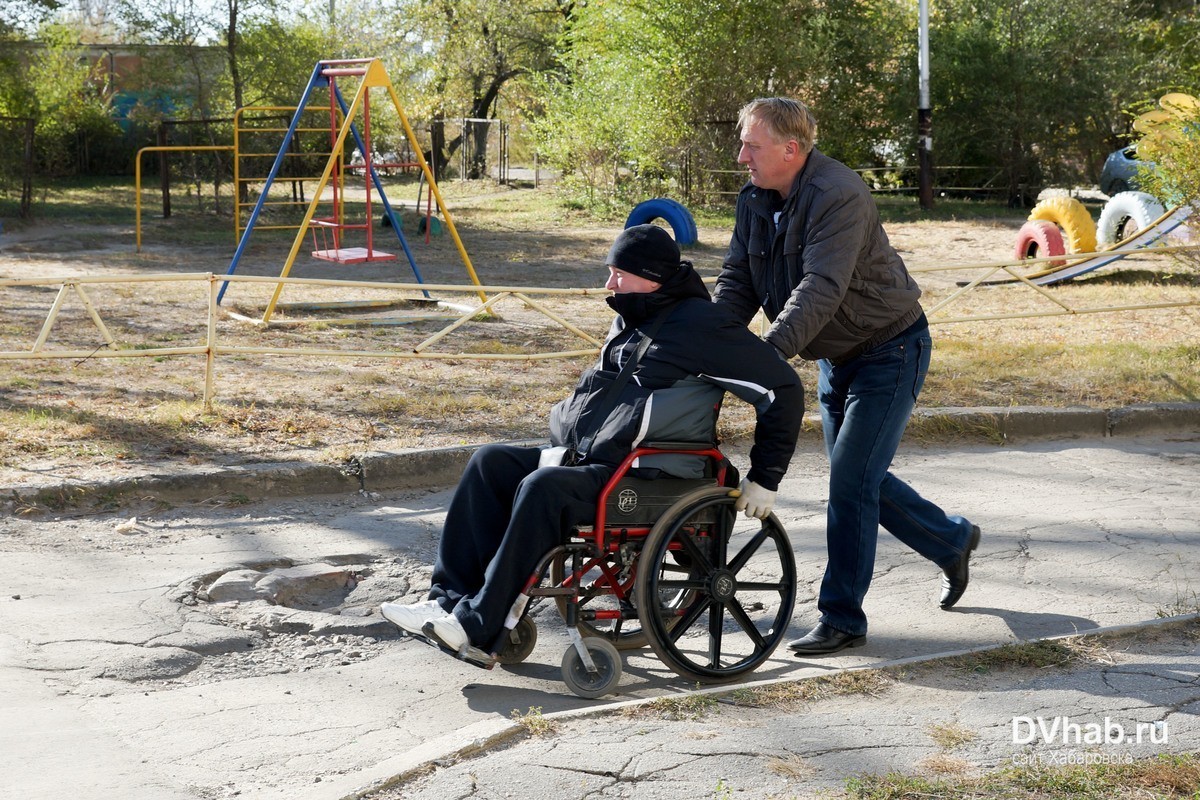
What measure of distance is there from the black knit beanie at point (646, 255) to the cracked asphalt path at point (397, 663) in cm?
130

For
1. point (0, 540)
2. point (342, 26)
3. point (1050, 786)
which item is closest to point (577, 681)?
point (1050, 786)

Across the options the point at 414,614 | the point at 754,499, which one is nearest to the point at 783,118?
the point at 754,499

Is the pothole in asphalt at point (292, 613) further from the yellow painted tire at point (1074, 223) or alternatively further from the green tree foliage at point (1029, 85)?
the green tree foliage at point (1029, 85)

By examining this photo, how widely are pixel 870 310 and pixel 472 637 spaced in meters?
1.64

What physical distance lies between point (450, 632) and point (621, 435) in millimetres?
792

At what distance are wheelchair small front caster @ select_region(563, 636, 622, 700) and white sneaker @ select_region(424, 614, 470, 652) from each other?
32 cm

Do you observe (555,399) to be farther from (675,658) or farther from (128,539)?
(675,658)

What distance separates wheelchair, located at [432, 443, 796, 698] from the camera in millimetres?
3857

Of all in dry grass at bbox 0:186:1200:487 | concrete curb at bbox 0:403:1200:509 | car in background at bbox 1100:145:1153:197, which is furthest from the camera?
car in background at bbox 1100:145:1153:197

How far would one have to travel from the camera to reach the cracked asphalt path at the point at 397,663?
325cm

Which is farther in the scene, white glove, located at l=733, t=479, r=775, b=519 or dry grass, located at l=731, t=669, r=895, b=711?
white glove, located at l=733, t=479, r=775, b=519

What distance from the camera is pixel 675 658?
391 centimetres

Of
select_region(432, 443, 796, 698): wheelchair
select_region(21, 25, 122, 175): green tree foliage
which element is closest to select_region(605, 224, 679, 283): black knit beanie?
select_region(432, 443, 796, 698): wheelchair

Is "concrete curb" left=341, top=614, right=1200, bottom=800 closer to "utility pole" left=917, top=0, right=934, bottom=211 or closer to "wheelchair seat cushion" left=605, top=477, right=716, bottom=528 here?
"wheelchair seat cushion" left=605, top=477, right=716, bottom=528
